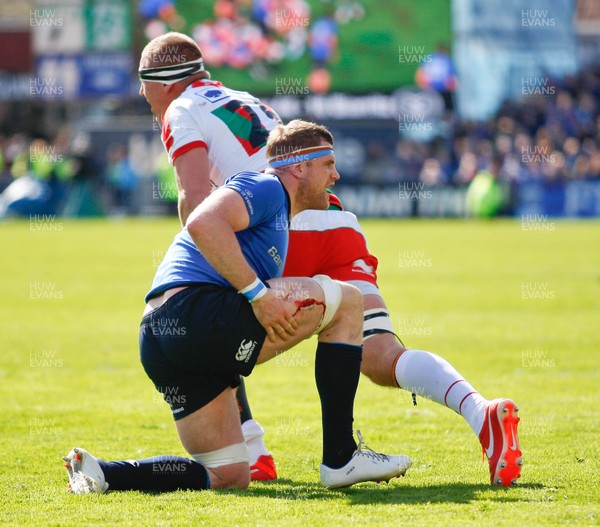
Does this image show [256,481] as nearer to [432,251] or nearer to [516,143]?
[432,251]

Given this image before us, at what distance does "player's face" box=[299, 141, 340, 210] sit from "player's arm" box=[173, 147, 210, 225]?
0.72 metres

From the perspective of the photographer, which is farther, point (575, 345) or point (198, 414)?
point (575, 345)

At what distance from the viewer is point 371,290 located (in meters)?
5.98

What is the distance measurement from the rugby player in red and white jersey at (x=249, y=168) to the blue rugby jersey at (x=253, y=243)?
0.56 m

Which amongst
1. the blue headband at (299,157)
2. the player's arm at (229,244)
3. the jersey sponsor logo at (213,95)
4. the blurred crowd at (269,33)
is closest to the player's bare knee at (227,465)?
the player's arm at (229,244)

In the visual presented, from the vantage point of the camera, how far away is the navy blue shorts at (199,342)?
493cm

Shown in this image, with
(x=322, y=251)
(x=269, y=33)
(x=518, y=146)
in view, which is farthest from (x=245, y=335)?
(x=269, y=33)

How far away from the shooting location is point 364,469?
5.08 metres

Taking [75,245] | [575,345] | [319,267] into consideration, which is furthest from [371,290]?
[75,245]

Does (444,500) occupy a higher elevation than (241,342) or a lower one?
lower

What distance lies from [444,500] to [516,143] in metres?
30.7

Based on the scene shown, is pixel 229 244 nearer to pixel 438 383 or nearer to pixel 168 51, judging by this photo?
pixel 438 383

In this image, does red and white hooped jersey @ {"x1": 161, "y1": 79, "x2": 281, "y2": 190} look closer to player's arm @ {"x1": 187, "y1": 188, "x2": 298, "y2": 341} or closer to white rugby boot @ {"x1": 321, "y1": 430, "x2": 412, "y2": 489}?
player's arm @ {"x1": 187, "y1": 188, "x2": 298, "y2": 341}

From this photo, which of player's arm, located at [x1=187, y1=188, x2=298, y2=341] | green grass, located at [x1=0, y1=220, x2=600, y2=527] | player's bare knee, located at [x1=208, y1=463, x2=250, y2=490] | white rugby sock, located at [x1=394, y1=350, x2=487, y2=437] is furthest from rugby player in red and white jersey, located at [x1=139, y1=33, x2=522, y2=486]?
player's arm, located at [x1=187, y1=188, x2=298, y2=341]
